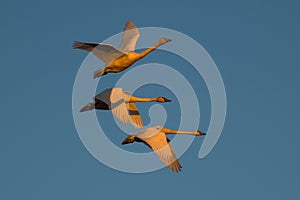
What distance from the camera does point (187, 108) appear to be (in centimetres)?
4959

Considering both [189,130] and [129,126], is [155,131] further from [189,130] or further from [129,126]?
[189,130]

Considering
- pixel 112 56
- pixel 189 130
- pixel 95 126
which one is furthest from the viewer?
pixel 189 130

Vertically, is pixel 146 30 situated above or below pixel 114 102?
above

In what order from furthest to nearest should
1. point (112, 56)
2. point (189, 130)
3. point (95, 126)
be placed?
point (189, 130) → point (95, 126) → point (112, 56)

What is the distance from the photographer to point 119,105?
45875 millimetres

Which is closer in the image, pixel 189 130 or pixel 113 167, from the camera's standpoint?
pixel 113 167

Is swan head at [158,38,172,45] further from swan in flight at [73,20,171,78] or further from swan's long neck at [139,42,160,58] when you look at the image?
swan in flight at [73,20,171,78]

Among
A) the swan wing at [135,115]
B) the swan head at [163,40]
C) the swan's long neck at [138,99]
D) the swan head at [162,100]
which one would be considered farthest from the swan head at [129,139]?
the swan head at [163,40]

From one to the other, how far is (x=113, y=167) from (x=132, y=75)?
5.26m

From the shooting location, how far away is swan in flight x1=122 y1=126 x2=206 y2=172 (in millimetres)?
43031

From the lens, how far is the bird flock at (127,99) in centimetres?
4319

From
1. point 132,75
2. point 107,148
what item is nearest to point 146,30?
point 132,75

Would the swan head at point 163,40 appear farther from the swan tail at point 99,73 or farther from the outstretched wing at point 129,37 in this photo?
the swan tail at point 99,73

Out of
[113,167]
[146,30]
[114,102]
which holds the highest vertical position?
[146,30]
